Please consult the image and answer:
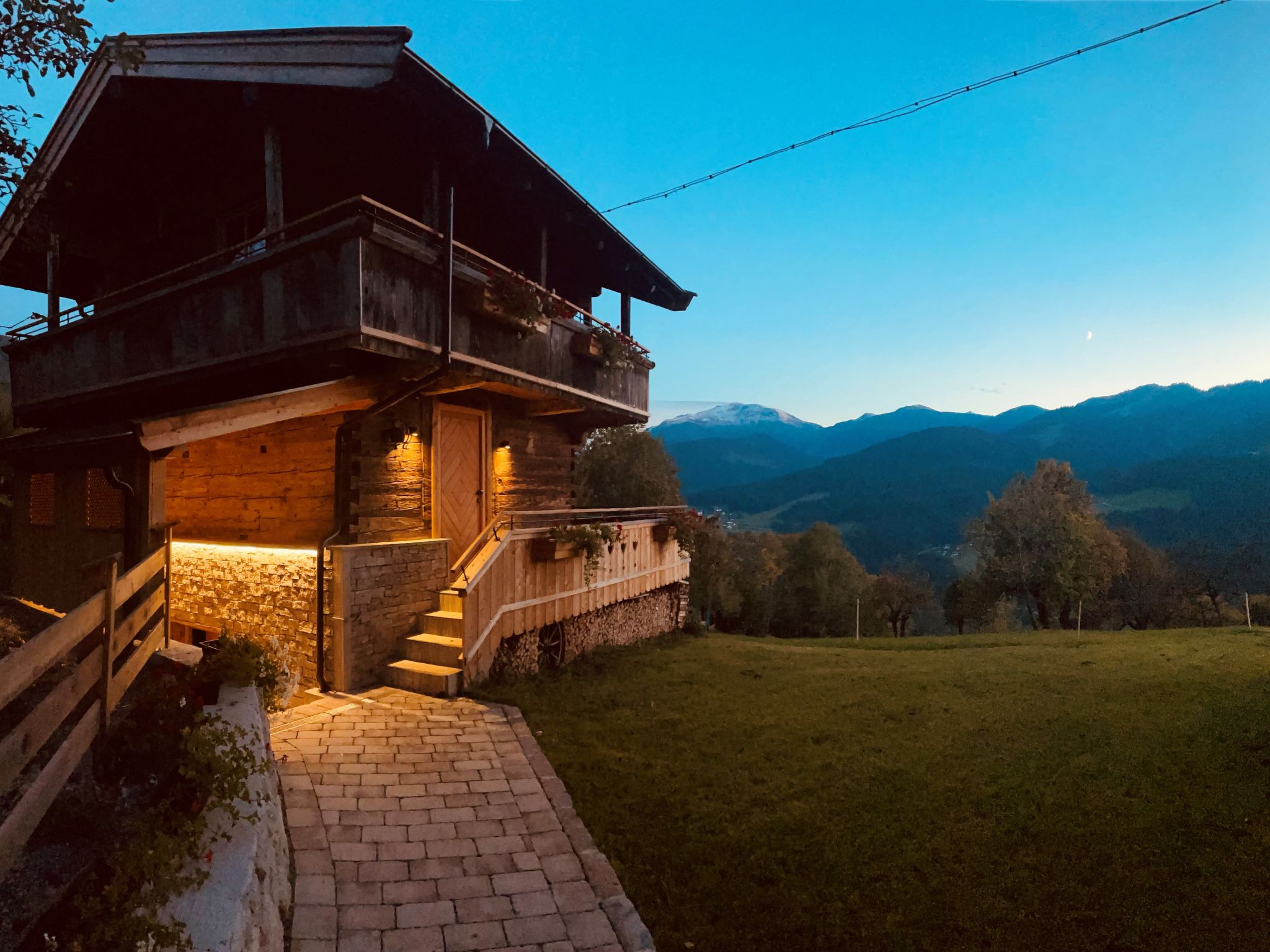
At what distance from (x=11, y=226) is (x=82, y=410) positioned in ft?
25.9

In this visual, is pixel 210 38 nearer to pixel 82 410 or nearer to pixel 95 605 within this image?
pixel 82 410

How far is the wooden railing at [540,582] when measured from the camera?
29.6 ft

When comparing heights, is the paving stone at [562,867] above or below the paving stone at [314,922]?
below

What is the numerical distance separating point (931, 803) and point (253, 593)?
9721 millimetres

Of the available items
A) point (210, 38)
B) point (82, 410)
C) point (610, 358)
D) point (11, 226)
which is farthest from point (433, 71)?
point (82, 410)

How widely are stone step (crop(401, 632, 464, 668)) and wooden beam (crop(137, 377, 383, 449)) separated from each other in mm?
3566

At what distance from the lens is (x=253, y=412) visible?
7.16 m

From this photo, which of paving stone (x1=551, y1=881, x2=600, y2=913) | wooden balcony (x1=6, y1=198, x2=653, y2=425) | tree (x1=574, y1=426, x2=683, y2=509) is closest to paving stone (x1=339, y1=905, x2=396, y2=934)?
paving stone (x1=551, y1=881, x2=600, y2=913)

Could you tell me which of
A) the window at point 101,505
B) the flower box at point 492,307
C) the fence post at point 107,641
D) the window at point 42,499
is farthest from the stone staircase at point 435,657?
the window at point 42,499

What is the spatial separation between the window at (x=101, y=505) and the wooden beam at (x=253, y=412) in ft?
13.6

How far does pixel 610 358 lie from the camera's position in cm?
1295

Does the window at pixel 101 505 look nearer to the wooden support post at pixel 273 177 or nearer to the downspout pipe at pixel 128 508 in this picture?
the downspout pipe at pixel 128 508

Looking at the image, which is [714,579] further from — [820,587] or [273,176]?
[273,176]

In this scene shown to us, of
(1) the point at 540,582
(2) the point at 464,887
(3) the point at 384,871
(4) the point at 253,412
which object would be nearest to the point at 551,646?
(1) the point at 540,582
